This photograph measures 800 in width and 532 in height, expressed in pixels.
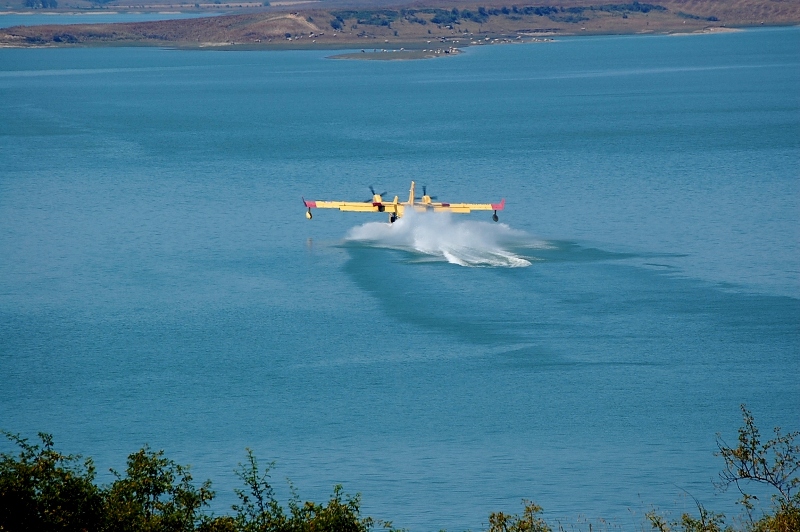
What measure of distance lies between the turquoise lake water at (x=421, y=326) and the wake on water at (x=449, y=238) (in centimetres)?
25

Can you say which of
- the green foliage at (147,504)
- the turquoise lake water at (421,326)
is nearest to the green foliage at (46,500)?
the green foliage at (147,504)

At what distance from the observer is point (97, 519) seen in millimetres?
27844

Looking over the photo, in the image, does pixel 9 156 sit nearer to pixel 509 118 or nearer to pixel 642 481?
pixel 509 118

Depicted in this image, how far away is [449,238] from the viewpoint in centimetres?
8469

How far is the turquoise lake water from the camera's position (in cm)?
5009

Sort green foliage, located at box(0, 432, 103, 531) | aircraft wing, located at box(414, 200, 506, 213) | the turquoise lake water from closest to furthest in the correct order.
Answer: green foliage, located at box(0, 432, 103, 531) < the turquoise lake water < aircraft wing, located at box(414, 200, 506, 213)

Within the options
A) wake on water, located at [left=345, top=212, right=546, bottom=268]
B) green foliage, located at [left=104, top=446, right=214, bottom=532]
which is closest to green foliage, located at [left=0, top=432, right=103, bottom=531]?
green foliage, located at [left=104, top=446, right=214, bottom=532]

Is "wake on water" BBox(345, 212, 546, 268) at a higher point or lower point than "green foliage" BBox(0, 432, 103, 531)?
higher

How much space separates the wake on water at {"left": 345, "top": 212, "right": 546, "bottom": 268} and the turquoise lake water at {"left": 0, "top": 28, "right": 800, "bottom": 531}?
25cm

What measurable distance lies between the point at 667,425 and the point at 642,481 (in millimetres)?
5970

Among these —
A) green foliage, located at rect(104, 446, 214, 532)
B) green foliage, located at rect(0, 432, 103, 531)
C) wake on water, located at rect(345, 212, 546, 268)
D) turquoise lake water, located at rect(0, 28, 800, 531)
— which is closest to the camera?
green foliage, located at rect(0, 432, 103, 531)

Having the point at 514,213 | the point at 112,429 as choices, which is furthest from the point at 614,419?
the point at 514,213

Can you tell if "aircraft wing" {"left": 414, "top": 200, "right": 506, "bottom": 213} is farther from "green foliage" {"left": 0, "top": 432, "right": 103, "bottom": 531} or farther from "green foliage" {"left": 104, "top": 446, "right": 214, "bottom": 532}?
"green foliage" {"left": 0, "top": 432, "right": 103, "bottom": 531}

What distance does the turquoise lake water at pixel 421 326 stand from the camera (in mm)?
50094
